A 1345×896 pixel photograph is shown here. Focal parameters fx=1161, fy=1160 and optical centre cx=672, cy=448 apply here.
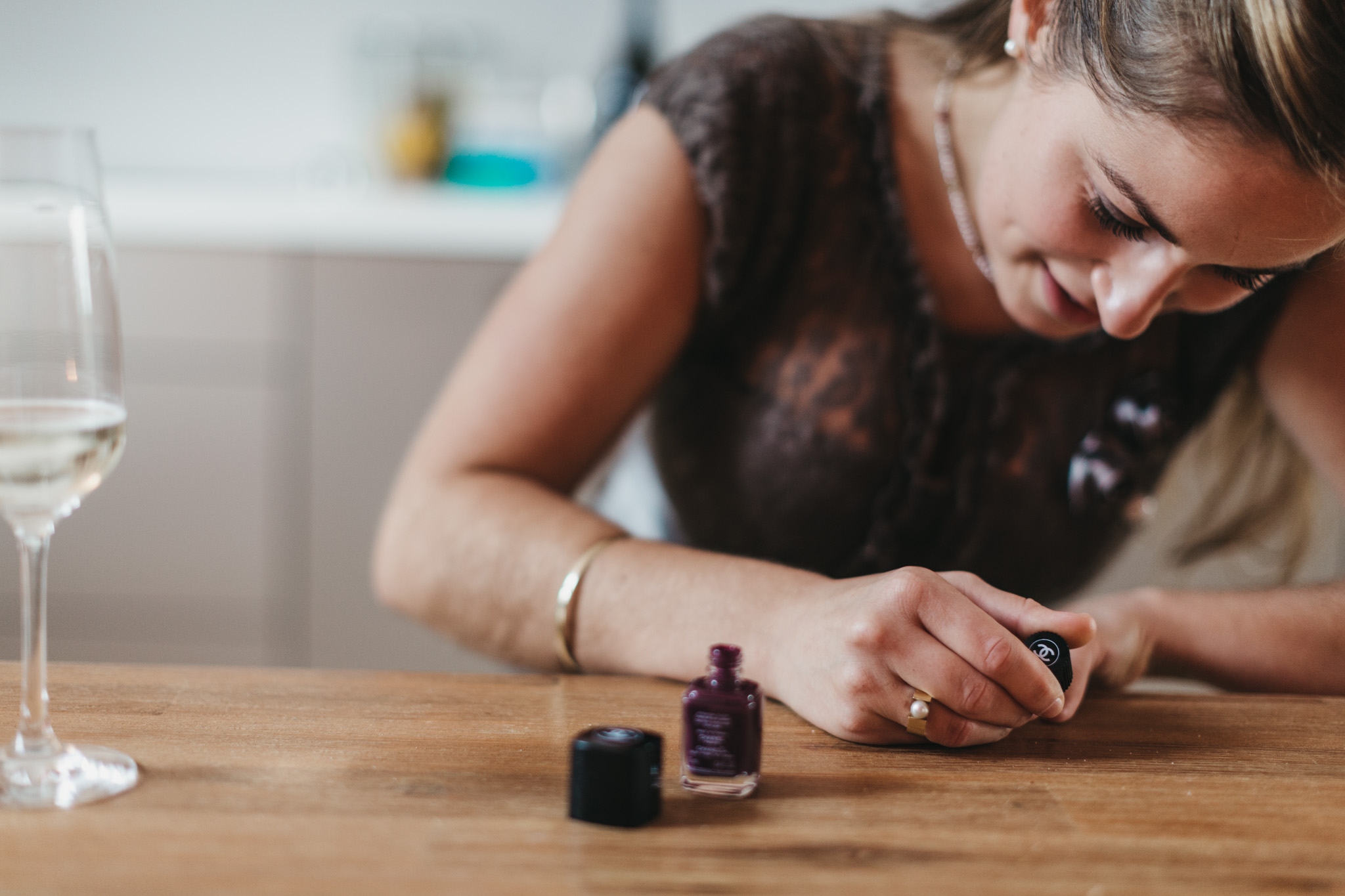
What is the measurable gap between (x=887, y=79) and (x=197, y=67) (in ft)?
6.86

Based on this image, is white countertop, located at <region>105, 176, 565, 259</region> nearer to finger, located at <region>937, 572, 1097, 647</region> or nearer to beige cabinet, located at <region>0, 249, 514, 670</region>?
beige cabinet, located at <region>0, 249, 514, 670</region>

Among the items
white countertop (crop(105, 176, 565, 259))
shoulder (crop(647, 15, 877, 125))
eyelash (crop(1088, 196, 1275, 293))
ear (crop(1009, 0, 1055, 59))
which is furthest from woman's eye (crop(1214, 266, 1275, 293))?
white countertop (crop(105, 176, 565, 259))

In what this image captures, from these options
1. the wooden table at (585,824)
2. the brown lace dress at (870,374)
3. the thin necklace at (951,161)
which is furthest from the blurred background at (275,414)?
the wooden table at (585,824)

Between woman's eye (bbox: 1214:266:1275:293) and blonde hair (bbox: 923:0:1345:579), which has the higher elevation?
blonde hair (bbox: 923:0:1345:579)

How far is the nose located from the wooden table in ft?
0.90

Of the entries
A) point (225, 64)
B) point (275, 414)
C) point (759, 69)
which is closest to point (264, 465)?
A: point (275, 414)

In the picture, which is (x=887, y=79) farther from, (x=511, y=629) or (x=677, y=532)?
(x=511, y=629)

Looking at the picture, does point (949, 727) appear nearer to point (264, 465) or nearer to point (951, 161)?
point (951, 161)

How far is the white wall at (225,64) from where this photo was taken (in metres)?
2.66

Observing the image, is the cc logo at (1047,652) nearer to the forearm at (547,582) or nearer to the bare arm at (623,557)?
the bare arm at (623,557)

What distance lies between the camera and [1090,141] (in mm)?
779

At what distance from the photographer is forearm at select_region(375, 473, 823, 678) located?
0.77 m

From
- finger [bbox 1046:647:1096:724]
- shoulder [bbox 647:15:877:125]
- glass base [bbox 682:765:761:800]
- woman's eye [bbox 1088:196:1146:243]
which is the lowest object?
finger [bbox 1046:647:1096:724]

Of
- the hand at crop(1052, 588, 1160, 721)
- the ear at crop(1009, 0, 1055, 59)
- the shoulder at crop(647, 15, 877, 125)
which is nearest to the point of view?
the hand at crop(1052, 588, 1160, 721)
